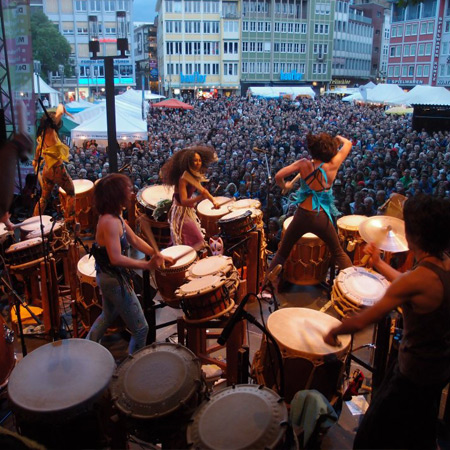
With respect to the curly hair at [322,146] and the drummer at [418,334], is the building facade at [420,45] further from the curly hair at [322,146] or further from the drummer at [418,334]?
the drummer at [418,334]

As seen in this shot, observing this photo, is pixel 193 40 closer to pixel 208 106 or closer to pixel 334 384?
pixel 208 106

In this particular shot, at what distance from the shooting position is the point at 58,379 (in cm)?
236

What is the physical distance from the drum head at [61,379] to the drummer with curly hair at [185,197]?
1.89 meters

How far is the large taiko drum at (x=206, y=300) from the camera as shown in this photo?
308 centimetres

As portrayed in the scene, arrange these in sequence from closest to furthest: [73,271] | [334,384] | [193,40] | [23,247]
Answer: [334,384] → [23,247] → [73,271] → [193,40]

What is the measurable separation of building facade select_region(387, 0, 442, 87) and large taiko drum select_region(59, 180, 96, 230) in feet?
125

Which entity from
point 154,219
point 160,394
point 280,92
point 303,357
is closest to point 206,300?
point 303,357

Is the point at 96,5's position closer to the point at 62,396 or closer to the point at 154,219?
the point at 154,219

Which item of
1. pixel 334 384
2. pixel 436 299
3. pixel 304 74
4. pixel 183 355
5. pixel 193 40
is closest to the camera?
pixel 436 299

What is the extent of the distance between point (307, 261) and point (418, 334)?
9.90 feet

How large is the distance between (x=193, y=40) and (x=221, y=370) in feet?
154

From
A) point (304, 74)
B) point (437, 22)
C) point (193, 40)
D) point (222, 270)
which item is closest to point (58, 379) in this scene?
point (222, 270)

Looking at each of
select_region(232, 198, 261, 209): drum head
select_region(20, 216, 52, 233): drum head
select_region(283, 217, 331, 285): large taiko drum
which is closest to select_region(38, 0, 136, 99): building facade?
select_region(20, 216, 52, 233): drum head

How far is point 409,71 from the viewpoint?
145 feet
